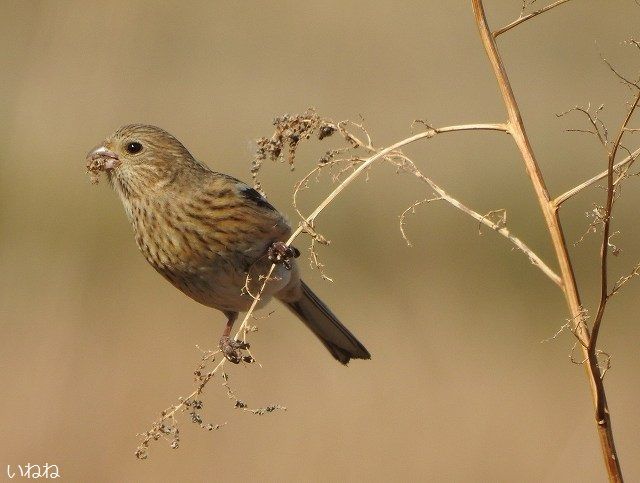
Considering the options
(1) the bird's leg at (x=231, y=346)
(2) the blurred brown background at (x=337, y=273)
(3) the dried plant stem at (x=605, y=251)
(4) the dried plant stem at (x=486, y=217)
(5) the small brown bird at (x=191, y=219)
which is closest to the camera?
(3) the dried plant stem at (x=605, y=251)

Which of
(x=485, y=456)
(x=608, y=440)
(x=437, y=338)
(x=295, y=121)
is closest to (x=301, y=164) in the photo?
(x=437, y=338)

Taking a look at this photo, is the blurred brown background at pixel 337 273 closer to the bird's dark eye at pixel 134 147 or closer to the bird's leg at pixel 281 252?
the bird's dark eye at pixel 134 147

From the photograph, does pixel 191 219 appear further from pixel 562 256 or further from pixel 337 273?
pixel 337 273

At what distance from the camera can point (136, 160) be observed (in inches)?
184

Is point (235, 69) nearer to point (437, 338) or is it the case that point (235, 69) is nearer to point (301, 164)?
point (301, 164)

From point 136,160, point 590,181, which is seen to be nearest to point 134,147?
point 136,160

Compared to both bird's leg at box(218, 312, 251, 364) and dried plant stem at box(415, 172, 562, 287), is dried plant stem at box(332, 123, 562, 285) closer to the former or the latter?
dried plant stem at box(415, 172, 562, 287)

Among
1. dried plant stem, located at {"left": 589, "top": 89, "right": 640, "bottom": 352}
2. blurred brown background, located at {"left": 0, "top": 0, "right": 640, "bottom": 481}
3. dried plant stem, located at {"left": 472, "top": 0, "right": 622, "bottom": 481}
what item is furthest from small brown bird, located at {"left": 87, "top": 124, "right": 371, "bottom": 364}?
blurred brown background, located at {"left": 0, "top": 0, "right": 640, "bottom": 481}

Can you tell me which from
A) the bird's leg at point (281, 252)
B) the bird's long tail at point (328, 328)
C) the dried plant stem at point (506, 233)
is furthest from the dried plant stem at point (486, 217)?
the bird's long tail at point (328, 328)

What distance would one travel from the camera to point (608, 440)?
2.08m

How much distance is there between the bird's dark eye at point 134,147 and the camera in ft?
15.4

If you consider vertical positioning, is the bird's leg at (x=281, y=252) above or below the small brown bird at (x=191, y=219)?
below

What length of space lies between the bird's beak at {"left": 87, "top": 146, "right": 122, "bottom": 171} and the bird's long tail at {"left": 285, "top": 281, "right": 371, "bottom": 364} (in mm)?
1085

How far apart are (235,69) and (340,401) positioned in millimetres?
8977
